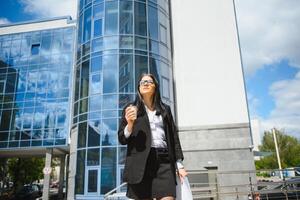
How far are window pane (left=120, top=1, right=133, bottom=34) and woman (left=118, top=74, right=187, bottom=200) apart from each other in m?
16.4

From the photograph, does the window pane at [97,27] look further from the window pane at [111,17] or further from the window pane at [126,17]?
the window pane at [126,17]

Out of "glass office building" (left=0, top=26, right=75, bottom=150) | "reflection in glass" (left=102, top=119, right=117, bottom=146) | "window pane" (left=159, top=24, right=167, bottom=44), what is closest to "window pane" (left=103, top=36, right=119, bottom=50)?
"window pane" (left=159, top=24, right=167, bottom=44)

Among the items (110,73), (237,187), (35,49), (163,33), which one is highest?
(35,49)

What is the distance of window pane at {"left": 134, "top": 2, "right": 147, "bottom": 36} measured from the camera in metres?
18.6

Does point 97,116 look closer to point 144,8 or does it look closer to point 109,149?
point 109,149

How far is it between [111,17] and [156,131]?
17.4 m

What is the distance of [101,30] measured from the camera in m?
18.4

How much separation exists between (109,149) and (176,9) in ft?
44.0

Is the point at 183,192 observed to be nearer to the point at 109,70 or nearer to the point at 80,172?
the point at 80,172

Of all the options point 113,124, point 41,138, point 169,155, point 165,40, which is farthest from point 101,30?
point 169,155

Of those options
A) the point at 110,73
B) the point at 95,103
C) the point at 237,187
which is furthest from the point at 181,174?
the point at 110,73

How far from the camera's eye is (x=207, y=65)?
66.2ft

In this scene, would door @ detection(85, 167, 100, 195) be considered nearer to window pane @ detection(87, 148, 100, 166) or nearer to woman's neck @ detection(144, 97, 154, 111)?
window pane @ detection(87, 148, 100, 166)

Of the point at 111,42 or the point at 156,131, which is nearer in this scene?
the point at 156,131
